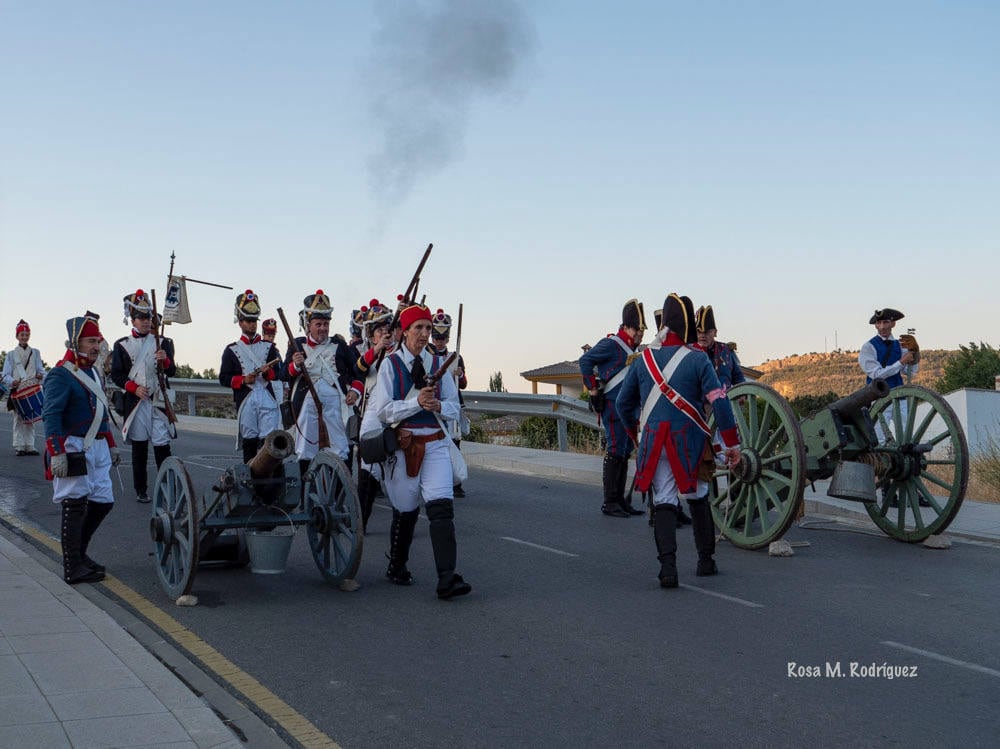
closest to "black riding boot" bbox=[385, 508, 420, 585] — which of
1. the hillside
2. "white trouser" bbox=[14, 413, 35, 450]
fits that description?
"white trouser" bbox=[14, 413, 35, 450]

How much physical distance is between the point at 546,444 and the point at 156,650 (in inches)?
582

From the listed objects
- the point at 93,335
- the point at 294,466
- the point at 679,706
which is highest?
the point at 93,335

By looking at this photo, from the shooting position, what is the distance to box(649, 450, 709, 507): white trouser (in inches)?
308

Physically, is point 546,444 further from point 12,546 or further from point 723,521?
point 12,546

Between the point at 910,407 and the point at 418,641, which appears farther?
the point at 910,407

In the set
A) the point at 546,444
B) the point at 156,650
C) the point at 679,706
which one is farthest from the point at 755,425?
the point at 546,444

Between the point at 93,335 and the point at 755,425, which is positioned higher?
the point at 93,335

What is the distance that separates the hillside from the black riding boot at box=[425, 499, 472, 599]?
49056mm

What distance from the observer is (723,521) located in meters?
9.45

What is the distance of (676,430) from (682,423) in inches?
2.6

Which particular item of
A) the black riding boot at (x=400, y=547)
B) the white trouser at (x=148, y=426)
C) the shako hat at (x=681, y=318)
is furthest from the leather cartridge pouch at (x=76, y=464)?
the white trouser at (x=148, y=426)

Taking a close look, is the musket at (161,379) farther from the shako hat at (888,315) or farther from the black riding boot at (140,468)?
the shako hat at (888,315)

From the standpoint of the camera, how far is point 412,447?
291 inches

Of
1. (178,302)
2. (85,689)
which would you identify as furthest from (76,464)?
(178,302)
